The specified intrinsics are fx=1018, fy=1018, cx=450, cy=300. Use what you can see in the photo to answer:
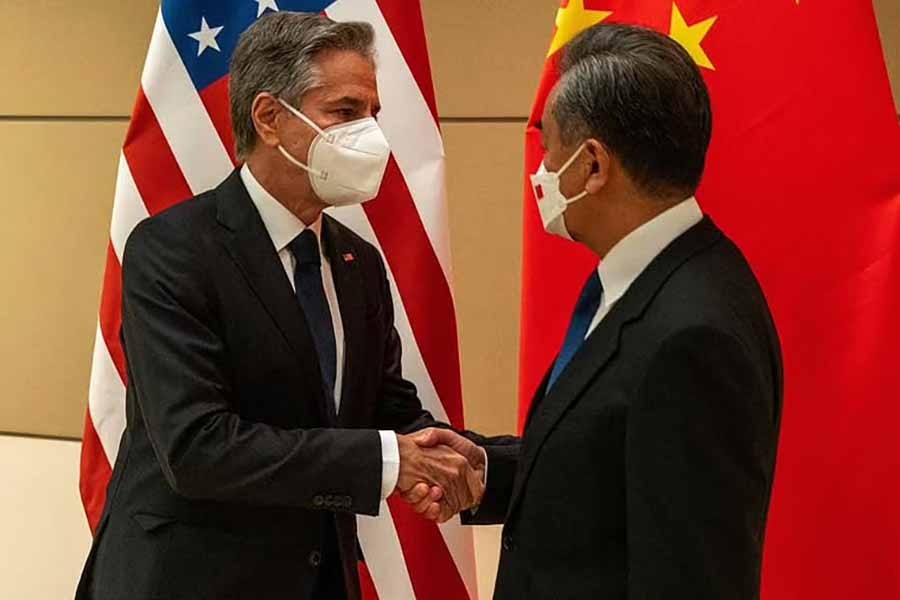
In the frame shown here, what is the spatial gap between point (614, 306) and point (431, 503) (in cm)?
57

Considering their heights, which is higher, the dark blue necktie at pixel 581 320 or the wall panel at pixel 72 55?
the wall panel at pixel 72 55

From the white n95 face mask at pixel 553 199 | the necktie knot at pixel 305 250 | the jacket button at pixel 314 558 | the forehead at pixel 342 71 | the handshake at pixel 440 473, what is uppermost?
the forehead at pixel 342 71

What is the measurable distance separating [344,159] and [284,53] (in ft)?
0.62

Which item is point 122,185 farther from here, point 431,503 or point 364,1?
point 431,503

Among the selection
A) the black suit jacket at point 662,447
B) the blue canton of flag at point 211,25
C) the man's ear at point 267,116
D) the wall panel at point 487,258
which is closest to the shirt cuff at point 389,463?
the black suit jacket at point 662,447

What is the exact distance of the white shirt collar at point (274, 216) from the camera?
158 cm

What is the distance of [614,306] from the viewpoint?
3.89 feet

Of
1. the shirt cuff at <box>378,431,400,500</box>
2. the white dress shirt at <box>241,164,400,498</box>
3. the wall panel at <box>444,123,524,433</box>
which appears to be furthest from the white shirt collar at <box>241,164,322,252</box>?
the wall panel at <box>444,123,524,433</box>

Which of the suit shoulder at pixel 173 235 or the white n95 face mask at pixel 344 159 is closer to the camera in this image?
the suit shoulder at pixel 173 235

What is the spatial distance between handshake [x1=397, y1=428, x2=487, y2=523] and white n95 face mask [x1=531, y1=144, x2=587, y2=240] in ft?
1.46

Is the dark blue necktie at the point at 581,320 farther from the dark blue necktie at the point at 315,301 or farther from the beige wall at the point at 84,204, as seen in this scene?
the beige wall at the point at 84,204

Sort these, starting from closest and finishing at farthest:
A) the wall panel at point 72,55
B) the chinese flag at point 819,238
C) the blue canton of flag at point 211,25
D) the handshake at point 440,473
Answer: the handshake at point 440,473, the chinese flag at point 819,238, the blue canton of flag at point 211,25, the wall panel at point 72,55

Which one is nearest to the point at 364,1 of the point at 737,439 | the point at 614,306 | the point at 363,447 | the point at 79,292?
the point at 363,447

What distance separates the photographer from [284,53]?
62.4 inches
